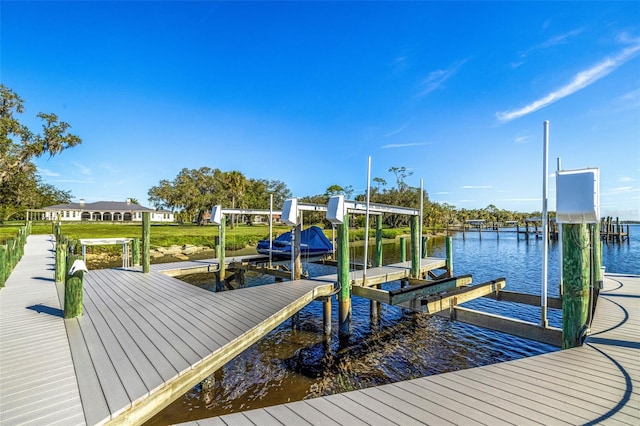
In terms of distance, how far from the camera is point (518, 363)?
148 inches

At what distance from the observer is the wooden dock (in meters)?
2.96

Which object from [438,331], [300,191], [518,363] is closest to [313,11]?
[438,331]

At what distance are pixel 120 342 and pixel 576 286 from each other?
7011 millimetres

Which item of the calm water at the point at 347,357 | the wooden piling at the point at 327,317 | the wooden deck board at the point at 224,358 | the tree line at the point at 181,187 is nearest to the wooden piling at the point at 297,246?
the wooden piling at the point at 327,317

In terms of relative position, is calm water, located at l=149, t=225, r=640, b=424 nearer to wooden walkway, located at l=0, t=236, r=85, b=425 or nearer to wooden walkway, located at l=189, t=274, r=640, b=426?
wooden walkway, located at l=0, t=236, r=85, b=425

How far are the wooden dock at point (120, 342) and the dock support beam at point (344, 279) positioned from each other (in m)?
0.46

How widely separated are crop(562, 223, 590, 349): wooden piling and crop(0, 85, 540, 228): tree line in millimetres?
30930

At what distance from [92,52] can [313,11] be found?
13.2 meters

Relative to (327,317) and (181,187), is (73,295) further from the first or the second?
(181,187)

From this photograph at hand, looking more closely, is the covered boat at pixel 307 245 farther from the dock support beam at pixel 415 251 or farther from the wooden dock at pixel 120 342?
the wooden dock at pixel 120 342

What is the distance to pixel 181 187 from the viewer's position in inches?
2084

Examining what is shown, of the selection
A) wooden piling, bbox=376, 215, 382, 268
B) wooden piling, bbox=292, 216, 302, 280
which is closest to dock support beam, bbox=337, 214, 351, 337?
wooden piling, bbox=292, 216, 302, 280

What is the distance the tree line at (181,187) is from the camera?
84.6ft

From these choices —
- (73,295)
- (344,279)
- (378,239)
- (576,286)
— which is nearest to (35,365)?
(73,295)
